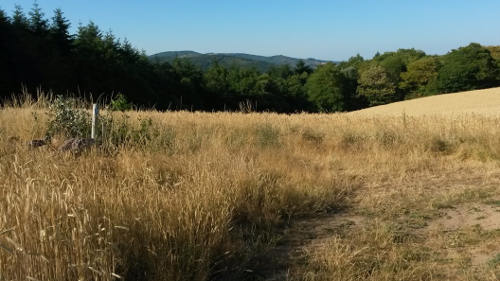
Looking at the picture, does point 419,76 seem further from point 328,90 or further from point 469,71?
point 328,90

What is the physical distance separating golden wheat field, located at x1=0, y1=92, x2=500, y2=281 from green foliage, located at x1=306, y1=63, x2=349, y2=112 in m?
75.9

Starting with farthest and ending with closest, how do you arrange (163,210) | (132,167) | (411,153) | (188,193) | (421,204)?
1. (411,153)
2. (421,204)
3. (132,167)
4. (188,193)
5. (163,210)

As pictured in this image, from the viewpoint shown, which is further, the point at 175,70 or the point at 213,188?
the point at 175,70

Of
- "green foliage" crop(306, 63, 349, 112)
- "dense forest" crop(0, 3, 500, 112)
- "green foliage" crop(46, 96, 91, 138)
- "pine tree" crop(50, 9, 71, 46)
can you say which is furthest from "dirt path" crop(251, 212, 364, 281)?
"green foliage" crop(306, 63, 349, 112)

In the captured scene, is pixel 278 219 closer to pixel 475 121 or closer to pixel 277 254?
pixel 277 254

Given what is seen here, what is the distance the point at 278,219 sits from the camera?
419 cm

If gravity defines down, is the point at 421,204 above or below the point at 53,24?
below

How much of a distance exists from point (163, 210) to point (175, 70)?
63957 millimetres

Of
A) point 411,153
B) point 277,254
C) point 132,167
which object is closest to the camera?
point 277,254

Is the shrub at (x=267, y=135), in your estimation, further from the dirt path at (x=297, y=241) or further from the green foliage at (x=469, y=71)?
the green foliage at (x=469, y=71)

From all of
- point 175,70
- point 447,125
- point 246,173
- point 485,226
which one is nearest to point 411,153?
point 447,125

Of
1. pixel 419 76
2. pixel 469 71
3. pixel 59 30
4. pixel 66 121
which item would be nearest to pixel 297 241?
pixel 66 121

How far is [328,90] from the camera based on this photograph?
8244 centimetres

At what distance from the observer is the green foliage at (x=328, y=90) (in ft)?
269
